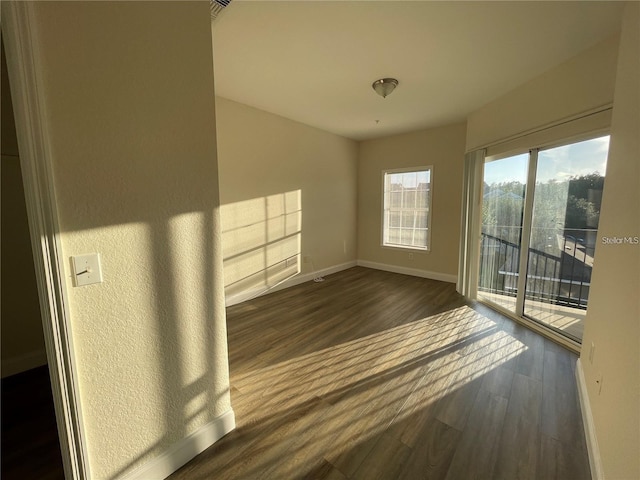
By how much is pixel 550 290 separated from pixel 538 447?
1.81m

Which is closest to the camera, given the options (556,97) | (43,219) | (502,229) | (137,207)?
(43,219)

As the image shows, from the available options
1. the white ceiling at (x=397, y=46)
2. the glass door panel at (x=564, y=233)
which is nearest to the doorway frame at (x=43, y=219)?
the white ceiling at (x=397, y=46)

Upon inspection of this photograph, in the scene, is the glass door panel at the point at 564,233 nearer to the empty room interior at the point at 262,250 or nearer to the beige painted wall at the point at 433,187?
the empty room interior at the point at 262,250

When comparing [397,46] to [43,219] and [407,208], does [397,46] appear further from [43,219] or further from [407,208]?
[407,208]

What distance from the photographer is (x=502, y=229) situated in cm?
329

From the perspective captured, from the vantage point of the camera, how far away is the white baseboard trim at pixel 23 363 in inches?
81.6

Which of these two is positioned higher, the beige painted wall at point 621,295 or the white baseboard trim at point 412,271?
the beige painted wall at point 621,295

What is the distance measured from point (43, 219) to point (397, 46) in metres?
2.49

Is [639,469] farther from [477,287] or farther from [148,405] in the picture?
[477,287]

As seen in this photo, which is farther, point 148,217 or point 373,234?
point 373,234

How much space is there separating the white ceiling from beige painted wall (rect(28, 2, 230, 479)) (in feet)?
2.93

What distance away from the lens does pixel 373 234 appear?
18.0 feet

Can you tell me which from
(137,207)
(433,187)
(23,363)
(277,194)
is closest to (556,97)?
(433,187)

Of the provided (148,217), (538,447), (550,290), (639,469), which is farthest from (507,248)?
(148,217)
